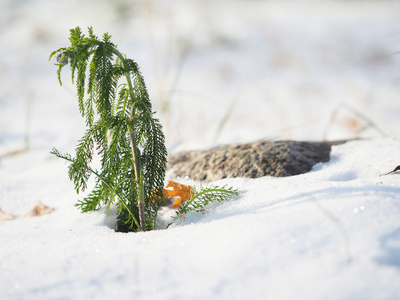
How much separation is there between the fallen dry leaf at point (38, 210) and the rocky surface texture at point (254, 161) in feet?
2.71

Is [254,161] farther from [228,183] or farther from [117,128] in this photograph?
[117,128]

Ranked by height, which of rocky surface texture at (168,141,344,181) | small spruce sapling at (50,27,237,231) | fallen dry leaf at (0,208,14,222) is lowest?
fallen dry leaf at (0,208,14,222)

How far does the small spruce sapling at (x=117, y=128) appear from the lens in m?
1.50

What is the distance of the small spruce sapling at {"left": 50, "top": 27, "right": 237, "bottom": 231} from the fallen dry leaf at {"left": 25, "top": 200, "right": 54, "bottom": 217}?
0.76 m

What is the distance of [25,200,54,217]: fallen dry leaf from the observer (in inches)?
92.2

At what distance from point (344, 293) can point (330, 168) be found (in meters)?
1.27

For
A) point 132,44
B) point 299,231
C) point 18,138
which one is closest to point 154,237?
point 299,231

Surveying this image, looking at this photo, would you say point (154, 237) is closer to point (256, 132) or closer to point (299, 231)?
point (299, 231)

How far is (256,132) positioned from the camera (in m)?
4.89

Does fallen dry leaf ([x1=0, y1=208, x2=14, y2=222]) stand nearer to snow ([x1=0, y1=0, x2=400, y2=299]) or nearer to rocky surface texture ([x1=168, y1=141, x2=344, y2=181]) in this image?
snow ([x1=0, y1=0, x2=400, y2=299])

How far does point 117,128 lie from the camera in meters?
1.55

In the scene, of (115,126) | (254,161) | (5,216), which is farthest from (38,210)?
(254,161)

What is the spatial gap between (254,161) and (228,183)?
28 centimetres

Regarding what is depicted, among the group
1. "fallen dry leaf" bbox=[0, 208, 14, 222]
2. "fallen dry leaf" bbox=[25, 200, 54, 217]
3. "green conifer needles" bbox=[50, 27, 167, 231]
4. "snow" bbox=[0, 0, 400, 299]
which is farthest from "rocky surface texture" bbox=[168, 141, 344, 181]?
"fallen dry leaf" bbox=[0, 208, 14, 222]
